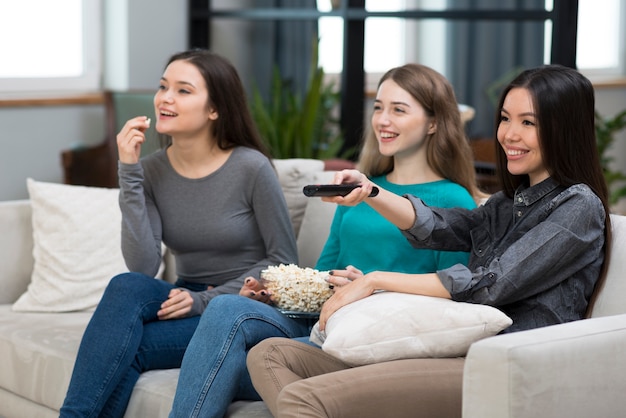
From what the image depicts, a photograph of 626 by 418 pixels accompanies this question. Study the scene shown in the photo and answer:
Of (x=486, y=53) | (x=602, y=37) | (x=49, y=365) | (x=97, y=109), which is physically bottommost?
(x=49, y=365)

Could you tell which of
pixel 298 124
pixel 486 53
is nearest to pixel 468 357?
pixel 298 124

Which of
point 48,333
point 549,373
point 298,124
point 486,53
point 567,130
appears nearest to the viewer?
point 549,373

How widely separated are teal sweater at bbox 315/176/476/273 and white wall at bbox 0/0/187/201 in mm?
2542

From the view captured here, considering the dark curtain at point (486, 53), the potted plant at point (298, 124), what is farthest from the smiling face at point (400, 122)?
the dark curtain at point (486, 53)

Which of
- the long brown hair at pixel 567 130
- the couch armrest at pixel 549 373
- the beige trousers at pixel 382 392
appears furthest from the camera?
the long brown hair at pixel 567 130

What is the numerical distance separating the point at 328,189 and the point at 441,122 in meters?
0.48

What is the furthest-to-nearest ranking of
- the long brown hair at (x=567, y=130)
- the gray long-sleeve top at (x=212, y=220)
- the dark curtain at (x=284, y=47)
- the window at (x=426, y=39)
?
the window at (x=426, y=39)
the dark curtain at (x=284, y=47)
the gray long-sleeve top at (x=212, y=220)
the long brown hair at (x=567, y=130)

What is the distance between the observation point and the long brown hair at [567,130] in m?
1.99

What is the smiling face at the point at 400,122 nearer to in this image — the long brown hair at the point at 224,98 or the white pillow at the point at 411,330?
the long brown hair at the point at 224,98

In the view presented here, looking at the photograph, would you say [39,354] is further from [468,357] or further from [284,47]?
[284,47]

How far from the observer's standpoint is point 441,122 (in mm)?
2381

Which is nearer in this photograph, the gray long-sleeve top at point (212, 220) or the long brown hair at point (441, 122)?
the long brown hair at point (441, 122)

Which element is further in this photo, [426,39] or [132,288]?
[426,39]

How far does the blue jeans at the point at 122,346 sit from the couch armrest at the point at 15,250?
79 centimetres
